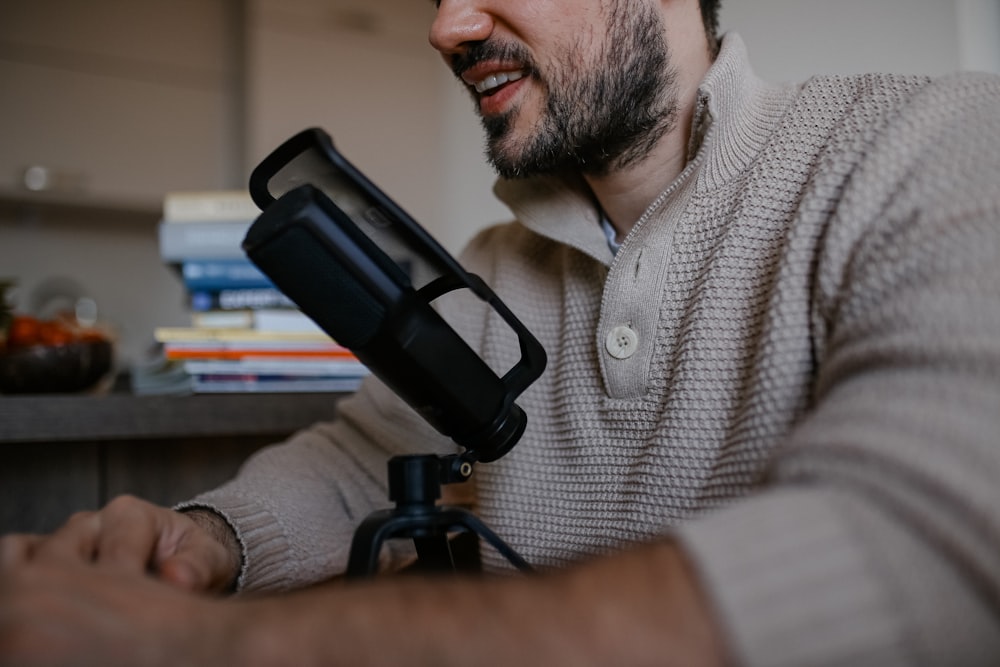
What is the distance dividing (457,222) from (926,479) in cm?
247

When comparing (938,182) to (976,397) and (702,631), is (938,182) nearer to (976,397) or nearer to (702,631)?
(976,397)

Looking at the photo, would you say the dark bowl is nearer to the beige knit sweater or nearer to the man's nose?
the beige knit sweater

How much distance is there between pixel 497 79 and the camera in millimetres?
932

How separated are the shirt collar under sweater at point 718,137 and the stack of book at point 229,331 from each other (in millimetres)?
409

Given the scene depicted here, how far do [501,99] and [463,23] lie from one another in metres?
0.09

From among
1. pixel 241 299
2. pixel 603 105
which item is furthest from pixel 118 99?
pixel 603 105

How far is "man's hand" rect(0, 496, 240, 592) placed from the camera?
485mm

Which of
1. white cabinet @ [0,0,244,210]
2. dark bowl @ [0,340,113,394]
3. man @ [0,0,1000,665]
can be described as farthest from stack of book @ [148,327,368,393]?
white cabinet @ [0,0,244,210]

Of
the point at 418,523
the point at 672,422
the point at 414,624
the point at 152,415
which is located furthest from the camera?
the point at 152,415

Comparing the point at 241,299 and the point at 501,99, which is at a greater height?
the point at 501,99

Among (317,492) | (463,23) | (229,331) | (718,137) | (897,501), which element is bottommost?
(317,492)

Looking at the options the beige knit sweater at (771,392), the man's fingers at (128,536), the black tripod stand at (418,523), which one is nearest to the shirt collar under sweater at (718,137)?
the beige knit sweater at (771,392)

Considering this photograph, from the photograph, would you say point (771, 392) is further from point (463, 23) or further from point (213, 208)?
point (213, 208)

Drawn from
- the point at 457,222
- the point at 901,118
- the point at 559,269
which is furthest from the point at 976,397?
the point at 457,222
